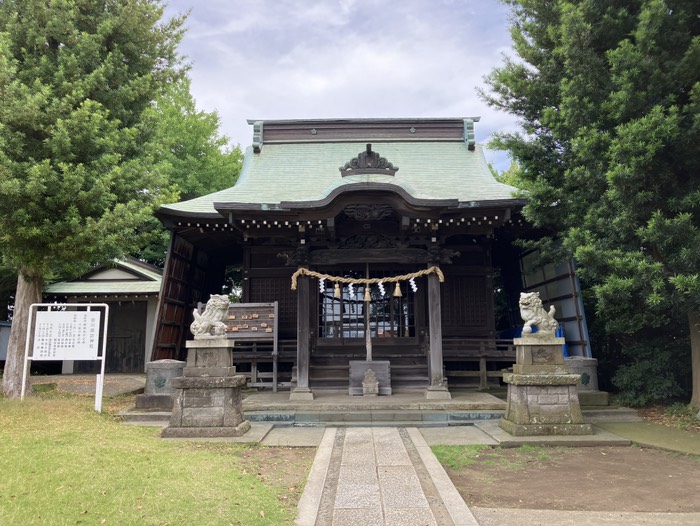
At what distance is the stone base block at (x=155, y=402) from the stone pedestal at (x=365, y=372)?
360cm

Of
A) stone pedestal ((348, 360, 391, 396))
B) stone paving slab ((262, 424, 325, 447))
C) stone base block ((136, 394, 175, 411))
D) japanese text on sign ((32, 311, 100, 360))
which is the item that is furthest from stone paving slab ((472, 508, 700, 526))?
japanese text on sign ((32, 311, 100, 360))

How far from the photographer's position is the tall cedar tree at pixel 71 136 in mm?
7969

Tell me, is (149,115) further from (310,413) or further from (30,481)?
(30,481)

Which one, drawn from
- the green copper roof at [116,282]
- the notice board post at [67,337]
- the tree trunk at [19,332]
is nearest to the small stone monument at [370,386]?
the notice board post at [67,337]

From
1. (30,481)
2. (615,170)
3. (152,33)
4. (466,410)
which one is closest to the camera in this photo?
(30,481)

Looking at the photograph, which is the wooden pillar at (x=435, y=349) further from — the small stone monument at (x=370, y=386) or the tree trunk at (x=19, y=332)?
the tree trunk at (x=19, y=332)

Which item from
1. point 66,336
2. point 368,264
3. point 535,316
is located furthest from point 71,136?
point 535,316

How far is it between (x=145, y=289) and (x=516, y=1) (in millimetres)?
12790

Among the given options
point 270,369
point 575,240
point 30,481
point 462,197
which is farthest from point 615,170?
point 270,369

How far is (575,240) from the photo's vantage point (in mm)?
7754

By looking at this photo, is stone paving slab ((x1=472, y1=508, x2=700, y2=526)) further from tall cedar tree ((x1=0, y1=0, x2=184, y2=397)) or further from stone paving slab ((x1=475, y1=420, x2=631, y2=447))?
tall cedar tree ((x1=0, y1=0, x2=184, y2=397))

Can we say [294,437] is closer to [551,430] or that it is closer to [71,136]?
[551,430]

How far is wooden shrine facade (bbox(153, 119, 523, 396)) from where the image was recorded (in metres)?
9.32

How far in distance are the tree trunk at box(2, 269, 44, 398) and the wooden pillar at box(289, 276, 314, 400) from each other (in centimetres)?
528
